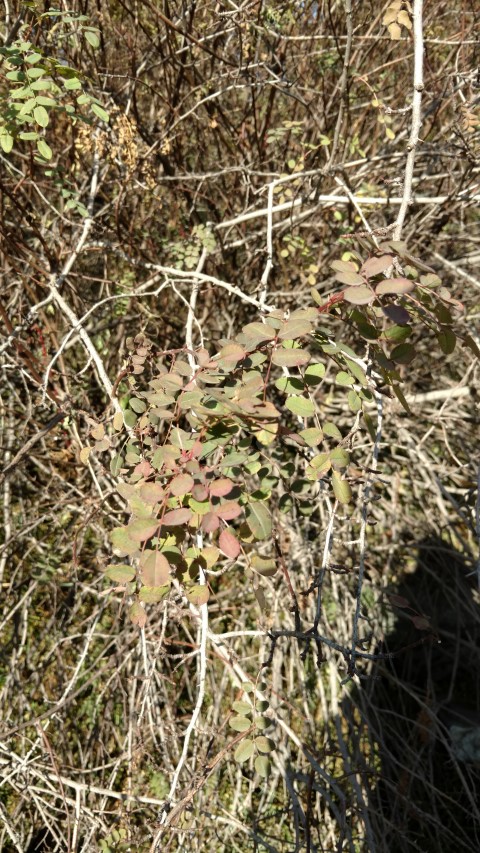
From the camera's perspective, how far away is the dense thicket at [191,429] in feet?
5.87

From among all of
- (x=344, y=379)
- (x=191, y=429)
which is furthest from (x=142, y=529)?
(x=191, y=429)

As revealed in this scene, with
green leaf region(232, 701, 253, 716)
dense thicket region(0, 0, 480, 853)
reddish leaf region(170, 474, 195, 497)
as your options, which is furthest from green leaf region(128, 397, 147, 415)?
green leaf region(232, 701, 253, 716)

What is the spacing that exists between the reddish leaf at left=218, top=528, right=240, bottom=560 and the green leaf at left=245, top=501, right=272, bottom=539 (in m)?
0.03

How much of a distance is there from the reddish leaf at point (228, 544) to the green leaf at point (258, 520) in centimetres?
3

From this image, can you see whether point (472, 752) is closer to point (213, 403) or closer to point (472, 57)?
point (213, 403)

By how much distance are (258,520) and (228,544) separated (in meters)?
0.06

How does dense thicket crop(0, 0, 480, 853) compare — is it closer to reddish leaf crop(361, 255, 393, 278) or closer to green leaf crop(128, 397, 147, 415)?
green leaf crop(128, 397, 147, 415)

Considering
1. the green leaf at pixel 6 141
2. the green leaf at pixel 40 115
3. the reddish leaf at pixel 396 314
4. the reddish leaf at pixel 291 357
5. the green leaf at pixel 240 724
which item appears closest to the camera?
the reddish leaf at pixel 396 314

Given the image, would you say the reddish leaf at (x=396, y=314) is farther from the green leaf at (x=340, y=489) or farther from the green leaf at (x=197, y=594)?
the green leaf at (x=197, y=594)

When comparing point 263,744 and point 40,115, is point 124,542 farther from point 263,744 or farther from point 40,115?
point 40,115

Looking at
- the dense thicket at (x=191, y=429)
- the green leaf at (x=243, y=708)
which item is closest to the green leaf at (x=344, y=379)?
the dense thicket at (x=191, y=429)

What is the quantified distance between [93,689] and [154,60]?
7.45 ft

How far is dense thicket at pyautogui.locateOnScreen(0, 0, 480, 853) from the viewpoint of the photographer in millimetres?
1789

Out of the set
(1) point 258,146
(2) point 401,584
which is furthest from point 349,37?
(2) point 401,584
